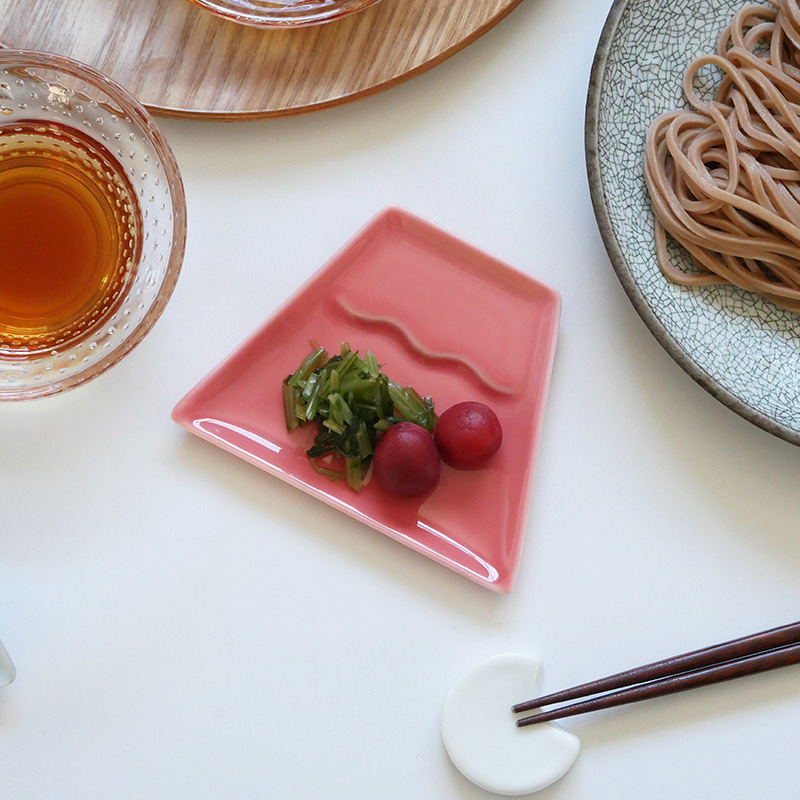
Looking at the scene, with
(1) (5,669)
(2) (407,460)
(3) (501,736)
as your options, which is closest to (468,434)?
(2) (407,460)

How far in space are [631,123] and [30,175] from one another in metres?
0.88

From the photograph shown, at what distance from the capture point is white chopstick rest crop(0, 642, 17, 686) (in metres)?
1.22

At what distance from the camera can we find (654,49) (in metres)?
1.32

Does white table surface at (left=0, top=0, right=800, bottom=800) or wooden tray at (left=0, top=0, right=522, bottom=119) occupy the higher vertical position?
wooden tray at (left=0, top=0, right=522, bottom=119)

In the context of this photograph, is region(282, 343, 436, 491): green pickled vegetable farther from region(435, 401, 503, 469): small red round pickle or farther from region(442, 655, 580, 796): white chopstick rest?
region(442, 655, 580, 796): white chopstick rest

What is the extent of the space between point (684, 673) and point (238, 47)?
1141 mm

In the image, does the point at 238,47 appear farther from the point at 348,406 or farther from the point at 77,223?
the point at 348,406

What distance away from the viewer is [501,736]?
50.0 inches

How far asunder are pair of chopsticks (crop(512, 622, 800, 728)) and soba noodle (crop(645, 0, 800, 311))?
1.64ft

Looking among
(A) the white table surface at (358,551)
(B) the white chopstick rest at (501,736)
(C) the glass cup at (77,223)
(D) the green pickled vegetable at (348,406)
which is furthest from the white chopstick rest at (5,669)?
(B) the white chopstick rest at (501,736)

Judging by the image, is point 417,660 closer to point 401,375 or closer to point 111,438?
point 401,375

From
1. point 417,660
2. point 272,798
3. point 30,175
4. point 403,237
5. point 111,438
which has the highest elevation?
point 403,237

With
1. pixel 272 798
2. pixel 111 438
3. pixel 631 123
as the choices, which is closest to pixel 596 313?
pixel 631 123

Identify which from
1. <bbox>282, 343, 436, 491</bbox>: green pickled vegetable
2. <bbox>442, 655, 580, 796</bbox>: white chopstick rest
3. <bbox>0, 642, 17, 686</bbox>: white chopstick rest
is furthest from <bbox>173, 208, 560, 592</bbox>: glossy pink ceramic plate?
<bbox>0, 642, 17, 686</bbox>: white chopstick rest
